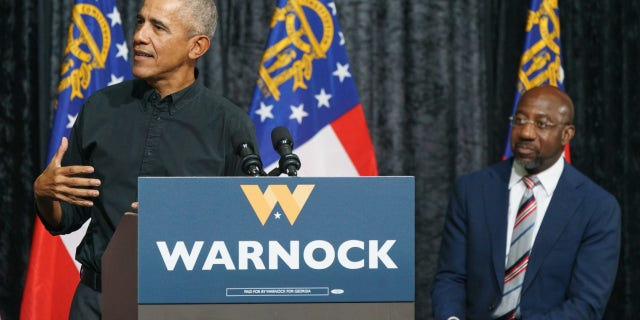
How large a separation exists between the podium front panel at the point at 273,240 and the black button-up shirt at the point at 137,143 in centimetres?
55

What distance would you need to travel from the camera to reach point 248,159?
57.1 inches

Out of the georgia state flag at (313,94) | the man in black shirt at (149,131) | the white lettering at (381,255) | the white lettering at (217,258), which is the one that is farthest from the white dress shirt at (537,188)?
the white lettering at (217,258)

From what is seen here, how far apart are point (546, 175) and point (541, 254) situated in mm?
285

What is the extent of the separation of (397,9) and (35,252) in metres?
1.86

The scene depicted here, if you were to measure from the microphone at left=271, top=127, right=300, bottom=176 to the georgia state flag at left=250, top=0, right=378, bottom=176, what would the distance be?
1.92m

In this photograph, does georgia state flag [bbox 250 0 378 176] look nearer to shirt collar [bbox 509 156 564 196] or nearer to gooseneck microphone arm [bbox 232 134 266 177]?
shirt collar [bbox 509 156 564 196]

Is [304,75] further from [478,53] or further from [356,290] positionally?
[356,290]

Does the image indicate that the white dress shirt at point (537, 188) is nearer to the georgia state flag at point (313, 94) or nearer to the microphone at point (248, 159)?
the georgia state flag at point (313, 94)

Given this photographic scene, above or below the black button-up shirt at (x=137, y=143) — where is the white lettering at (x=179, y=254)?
below

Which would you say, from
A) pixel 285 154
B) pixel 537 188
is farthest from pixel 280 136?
pixel 537 188

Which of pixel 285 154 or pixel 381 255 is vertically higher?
pixel 285 154

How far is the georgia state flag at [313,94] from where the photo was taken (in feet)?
11.6

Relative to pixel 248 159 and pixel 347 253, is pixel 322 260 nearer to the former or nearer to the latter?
pixel 347 253

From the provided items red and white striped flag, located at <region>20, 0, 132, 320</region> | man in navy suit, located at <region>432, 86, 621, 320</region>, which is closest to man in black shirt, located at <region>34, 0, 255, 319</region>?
man in navy suit, located at <region>432, 86, 621, 320</region>
